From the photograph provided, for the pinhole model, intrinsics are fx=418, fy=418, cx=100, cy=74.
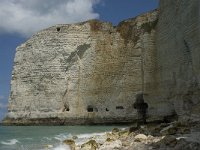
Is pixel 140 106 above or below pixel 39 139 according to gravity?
above

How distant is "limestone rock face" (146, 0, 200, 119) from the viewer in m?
17.9

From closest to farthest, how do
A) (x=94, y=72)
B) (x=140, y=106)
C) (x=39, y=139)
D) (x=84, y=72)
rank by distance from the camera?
(x=39, y=139) < (x=140, y=106) < (x=94, y=72) < (x=84, y=72)

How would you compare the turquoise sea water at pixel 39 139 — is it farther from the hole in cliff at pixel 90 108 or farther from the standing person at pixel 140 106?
the hole in cliff at pixel 90 108

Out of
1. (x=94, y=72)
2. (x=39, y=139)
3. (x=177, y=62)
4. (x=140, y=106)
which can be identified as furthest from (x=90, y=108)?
(x=39, y=139)

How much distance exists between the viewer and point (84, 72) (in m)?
27.7

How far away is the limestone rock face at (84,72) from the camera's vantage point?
2586 centimetres

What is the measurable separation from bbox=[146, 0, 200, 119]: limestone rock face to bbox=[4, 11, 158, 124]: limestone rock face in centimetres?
150

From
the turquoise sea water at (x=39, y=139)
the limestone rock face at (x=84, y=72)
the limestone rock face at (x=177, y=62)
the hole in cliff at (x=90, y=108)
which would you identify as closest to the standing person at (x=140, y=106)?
the limestone rock face at (x=84, y=72)

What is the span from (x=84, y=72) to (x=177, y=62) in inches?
334

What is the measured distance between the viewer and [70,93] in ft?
90.4

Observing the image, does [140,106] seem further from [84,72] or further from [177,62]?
[177,62]

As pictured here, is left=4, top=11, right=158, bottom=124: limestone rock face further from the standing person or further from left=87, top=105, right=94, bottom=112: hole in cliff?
the standing person

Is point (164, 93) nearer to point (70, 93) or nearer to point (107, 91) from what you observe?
point (107, 91)

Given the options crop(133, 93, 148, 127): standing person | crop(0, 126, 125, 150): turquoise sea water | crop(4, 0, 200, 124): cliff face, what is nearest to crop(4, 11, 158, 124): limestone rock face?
crop(4, 0, 200, 124): cliff face
